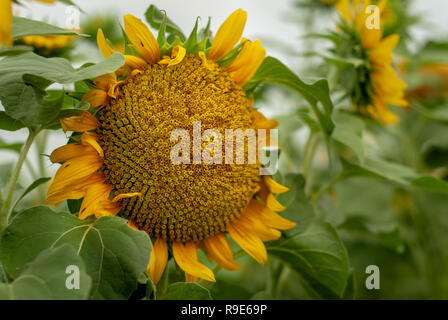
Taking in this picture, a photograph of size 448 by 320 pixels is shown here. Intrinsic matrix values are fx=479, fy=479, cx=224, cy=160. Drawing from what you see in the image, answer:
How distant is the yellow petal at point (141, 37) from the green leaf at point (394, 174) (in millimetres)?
417

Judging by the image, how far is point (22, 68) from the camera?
1.54 feet

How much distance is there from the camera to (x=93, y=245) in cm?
47

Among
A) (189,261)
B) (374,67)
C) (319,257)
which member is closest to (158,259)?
(189,261)

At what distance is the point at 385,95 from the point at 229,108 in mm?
383

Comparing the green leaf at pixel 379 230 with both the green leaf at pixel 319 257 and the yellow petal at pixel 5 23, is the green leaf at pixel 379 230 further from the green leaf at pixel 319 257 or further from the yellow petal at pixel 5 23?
the yellow petal at pixel 5 23

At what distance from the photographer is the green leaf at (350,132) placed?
2.36ft

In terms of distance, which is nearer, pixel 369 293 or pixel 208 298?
pixel 208 298

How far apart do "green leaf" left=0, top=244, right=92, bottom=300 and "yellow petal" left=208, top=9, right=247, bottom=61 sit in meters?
0.29

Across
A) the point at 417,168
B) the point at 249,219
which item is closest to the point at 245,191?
the point at 249,219

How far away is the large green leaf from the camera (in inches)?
18.2

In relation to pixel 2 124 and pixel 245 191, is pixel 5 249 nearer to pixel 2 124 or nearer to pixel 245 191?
pixel 2 124

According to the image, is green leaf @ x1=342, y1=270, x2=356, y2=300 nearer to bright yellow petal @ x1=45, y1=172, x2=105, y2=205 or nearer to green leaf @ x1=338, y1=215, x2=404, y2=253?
green leaf @ x1=338, y1=215, x2=404, y2=253

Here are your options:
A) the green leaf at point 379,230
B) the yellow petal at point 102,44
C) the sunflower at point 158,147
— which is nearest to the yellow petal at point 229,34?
the sunflower at point 158,147
